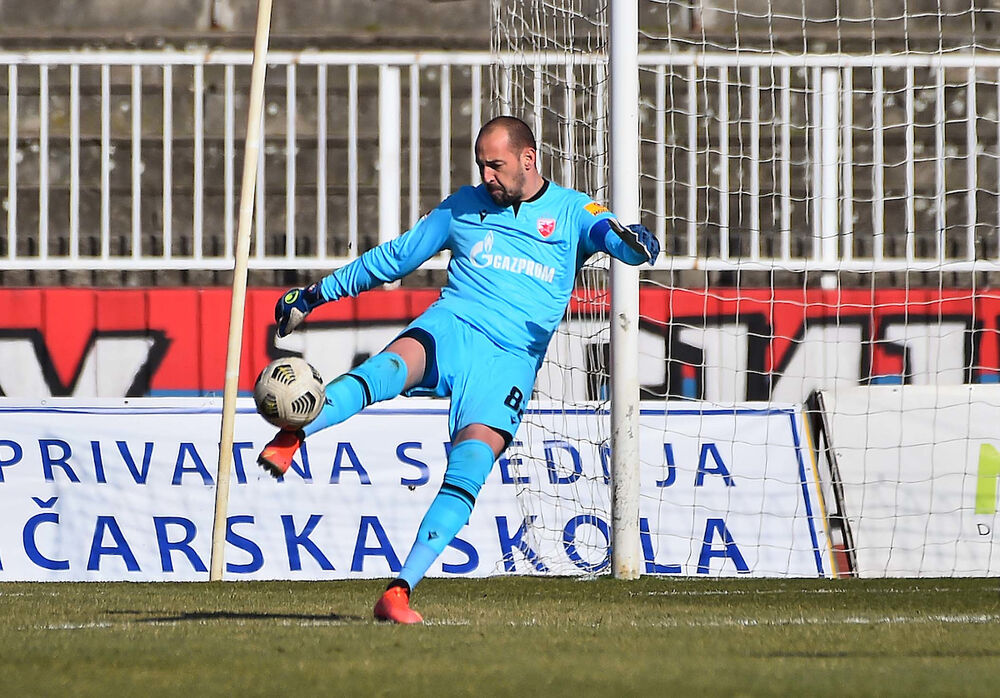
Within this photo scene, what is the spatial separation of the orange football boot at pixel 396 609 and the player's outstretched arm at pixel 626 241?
4.15 ft

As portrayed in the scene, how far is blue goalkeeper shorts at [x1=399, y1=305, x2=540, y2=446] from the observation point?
16.7 feet

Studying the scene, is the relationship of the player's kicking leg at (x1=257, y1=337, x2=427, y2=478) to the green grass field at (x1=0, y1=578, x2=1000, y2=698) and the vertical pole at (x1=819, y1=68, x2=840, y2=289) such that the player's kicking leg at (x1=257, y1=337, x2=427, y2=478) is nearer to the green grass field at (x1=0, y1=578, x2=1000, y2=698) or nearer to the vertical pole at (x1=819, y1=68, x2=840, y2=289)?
the green grass field at (x1=0, y1=578, x2=1000, y2=698)

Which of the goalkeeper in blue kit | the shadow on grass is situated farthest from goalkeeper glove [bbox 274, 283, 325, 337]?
the shadow on grass

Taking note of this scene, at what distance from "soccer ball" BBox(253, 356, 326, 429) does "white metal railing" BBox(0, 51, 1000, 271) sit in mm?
4575

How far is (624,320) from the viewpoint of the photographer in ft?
22.8

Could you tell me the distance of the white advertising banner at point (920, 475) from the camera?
770 centimetres

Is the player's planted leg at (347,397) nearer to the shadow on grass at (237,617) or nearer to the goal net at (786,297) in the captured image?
the shadow on grass at (237,617)

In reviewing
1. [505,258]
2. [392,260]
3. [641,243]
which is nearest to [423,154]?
[392,260]

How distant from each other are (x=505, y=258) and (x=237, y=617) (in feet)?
4.60

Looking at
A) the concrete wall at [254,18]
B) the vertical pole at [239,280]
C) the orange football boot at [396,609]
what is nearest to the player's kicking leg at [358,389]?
the orange football boot at [396,609]

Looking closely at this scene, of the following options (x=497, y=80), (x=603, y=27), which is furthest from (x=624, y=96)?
(x=497, y=80)

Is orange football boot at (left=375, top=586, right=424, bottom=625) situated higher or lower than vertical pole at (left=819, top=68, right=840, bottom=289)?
lower

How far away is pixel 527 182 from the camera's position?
17.4 feet

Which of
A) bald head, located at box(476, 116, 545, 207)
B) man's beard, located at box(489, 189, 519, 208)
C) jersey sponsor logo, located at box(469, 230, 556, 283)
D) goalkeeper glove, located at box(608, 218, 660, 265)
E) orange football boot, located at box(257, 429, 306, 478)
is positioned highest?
bald head, located at box(476, 116, 545, 207)
